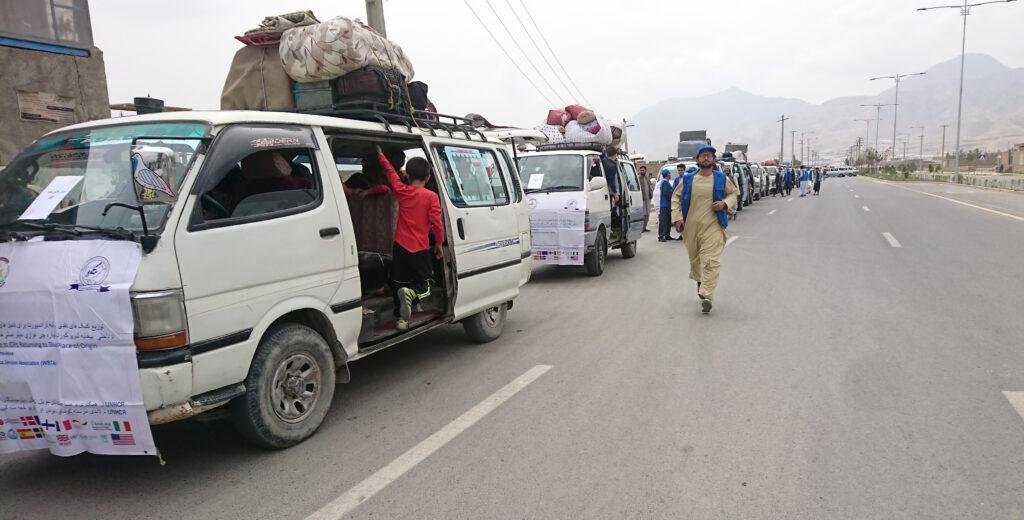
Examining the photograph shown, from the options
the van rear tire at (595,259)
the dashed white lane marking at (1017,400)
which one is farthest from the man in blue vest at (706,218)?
the dashed white lane marking at (1017,400)

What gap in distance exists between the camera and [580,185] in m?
10.3

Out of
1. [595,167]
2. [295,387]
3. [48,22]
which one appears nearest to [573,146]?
[595,167]

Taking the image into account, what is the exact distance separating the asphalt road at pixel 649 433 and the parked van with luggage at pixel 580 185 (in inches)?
111

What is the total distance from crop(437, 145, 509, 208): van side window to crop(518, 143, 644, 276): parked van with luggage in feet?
11.3

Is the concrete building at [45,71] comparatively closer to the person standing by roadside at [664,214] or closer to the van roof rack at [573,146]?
the van roof rack at [573,146]

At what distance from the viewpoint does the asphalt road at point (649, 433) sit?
3.29m

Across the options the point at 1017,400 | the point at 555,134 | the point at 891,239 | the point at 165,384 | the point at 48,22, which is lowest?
the point at 891,239

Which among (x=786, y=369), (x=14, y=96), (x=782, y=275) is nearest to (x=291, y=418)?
(x=786, y=369)

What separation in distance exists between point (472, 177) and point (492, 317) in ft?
4.74

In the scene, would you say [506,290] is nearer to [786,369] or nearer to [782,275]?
[786,369]

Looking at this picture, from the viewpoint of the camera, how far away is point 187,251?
130 inches

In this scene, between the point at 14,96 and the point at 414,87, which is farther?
the point at 14,96

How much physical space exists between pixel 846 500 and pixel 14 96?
12.7 m

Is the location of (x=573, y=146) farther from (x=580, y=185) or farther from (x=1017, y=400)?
(x=1017, y=400)
